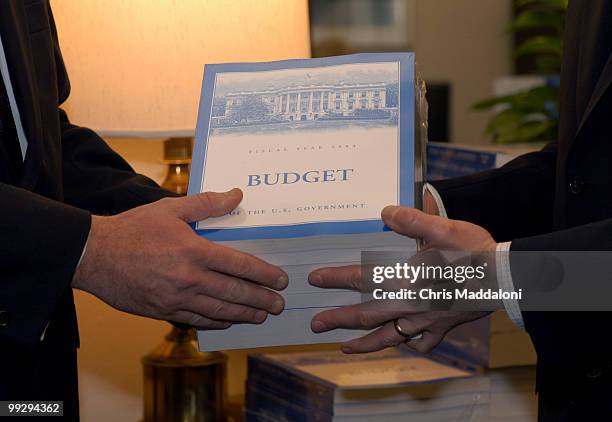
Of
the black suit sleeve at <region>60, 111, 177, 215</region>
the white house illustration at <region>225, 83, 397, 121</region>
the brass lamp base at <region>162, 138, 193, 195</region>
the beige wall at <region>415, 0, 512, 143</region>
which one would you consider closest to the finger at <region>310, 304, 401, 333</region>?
the white house illustration at <region>225, 83, 397, 121</region>

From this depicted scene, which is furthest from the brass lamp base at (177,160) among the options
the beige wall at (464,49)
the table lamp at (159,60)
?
the beige wall at (464,49)

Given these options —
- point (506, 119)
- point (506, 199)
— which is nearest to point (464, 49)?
point (506, 119)

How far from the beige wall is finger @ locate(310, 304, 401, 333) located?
4.12 meters

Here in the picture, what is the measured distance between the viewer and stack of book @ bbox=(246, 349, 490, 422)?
1.33 m

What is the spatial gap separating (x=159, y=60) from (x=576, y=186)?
0.65m

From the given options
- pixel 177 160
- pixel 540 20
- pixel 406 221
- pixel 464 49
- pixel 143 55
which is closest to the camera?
pixel 406 221

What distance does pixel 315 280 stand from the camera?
3.45ft

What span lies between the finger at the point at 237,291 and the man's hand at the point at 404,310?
53 mm

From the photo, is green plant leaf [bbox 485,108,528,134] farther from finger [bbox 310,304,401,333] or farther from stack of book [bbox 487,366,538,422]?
finger [bbox 310,304,401,333]

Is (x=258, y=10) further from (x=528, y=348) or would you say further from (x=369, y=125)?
(x=528, y=348)

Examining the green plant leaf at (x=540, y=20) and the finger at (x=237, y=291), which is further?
the green plant leaf at (x=540, y=20)

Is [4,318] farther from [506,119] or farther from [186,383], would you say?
[506,119]

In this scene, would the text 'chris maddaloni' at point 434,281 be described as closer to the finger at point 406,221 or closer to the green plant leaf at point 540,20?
the finger at point 406,221

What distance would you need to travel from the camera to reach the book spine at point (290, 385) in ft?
4.41
